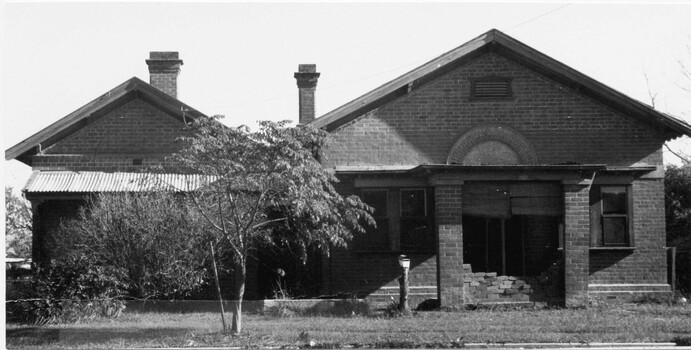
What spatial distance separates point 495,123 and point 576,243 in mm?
3770

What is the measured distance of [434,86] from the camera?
896 inches

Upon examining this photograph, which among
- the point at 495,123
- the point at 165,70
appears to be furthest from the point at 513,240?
the point at 165,70

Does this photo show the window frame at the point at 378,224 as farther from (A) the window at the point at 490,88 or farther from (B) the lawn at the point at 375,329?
(A) the window at the point at 490,88

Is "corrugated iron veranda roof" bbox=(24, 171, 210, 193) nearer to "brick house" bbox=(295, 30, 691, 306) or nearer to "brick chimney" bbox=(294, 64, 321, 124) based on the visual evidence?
"brick house" bbox=(295, 30, 691, 306)

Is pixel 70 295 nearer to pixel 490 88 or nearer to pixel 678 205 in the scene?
pixel 490 88

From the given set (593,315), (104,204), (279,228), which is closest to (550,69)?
(593,315)

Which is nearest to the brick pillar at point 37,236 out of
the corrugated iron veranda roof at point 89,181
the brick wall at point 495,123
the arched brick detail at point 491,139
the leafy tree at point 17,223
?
the corrugated iron veranda roof at point 89,181

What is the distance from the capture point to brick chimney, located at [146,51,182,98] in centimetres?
2548

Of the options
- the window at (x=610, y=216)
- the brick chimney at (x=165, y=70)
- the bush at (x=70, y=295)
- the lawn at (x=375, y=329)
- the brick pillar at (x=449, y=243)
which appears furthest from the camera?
the brick chimney at (x=165, y=70)

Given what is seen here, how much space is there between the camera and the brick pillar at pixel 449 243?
20484mm

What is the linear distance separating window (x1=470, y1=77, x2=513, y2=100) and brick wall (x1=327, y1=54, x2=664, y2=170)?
0.13 metres

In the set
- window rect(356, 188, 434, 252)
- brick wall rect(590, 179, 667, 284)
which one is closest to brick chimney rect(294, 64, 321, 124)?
window rect(356, 188, 434, 252)

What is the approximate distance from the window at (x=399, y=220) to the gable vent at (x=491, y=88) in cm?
287

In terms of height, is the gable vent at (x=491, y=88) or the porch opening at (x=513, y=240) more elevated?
the gable vent at (x=491, y=88)
